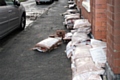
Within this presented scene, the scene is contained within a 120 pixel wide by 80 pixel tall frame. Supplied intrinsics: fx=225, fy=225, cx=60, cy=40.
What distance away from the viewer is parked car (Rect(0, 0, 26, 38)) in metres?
6.96

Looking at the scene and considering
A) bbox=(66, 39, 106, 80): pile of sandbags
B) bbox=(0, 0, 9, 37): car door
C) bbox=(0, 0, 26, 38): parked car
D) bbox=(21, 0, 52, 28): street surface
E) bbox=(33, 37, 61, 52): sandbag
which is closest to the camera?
bbox=(66, 39, 106, 80): pile of sandbags

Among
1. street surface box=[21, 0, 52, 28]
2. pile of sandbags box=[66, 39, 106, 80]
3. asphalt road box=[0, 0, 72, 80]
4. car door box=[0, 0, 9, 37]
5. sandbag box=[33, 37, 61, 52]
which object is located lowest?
street surface box=[21, 0, 52, 28]

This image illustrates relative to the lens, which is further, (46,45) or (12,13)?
(12,13)

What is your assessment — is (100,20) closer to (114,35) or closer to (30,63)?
(30,63)

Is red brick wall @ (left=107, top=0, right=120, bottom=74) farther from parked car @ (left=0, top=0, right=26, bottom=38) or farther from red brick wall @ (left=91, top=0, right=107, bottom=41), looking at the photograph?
parked car @ (left=0, top=0, right=26, bottom=38)

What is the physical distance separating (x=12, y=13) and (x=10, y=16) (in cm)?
29

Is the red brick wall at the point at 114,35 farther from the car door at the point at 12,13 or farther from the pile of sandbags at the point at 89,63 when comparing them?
the car door at the point at 12,13

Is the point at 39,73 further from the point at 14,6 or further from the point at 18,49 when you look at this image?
the point at 14,6

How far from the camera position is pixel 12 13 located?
8.00 meters

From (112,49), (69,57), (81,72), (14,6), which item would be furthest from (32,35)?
(112,49)

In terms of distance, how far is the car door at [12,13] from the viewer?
776cm

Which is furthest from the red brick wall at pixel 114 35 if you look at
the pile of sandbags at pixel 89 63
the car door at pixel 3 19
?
the car door at pixel 3 19

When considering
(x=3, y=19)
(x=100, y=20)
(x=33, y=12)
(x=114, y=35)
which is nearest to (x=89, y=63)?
(x=114, y=35)

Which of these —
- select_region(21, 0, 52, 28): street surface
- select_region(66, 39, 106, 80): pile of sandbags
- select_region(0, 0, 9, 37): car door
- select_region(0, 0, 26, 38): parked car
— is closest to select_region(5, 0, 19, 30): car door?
select_region(0, 0, 26, 38): parked car
